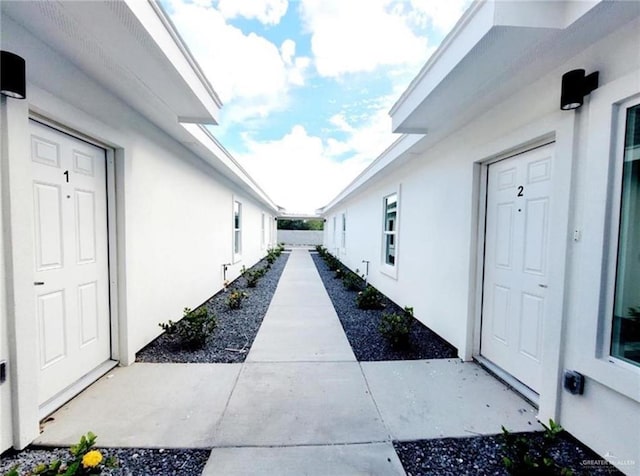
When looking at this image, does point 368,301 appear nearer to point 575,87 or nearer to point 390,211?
point 390,211

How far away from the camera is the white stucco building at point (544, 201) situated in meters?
1.72

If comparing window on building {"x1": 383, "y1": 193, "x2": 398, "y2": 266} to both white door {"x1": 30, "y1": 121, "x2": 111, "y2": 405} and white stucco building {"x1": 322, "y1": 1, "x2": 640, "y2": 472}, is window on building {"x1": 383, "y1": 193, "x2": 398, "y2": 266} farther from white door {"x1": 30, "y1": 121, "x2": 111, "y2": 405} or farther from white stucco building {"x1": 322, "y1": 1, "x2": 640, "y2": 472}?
white door {"x1": 30, "y1": 121, "x2": 111, "y2": 405}

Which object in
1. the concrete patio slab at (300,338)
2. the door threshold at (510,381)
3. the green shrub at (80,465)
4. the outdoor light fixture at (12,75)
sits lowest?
the concrete patio slab at (300,338)

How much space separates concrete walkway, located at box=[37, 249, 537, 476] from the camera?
1831 mm

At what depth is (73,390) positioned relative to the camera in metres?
2.41

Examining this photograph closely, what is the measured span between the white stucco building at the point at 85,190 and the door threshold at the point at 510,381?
156 inches

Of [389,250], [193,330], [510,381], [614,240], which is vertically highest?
[614,240]

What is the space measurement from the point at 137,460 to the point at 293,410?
1096 millimetres

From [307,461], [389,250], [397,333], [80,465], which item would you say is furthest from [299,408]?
[389,250]

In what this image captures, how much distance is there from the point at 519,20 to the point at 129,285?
4.12 metres

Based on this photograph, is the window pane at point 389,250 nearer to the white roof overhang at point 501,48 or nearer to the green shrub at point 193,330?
the white roof overhang at point 501,48

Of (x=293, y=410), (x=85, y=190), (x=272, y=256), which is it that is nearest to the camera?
(x=293, y=410)

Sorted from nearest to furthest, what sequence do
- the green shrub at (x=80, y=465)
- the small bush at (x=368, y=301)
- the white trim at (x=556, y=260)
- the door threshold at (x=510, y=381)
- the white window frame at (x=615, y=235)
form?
1. the green shrub at (x=80, y=465)
2. the white window frame at (x=615, y=235)
3. the white trim at (x=556, y=260)
4. the door threshold at (x=510, y=381)
5. the small bush at (x=368, y=301)

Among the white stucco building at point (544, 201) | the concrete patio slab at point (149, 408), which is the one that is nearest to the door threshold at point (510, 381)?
the white stucco building at point (544, 201)
